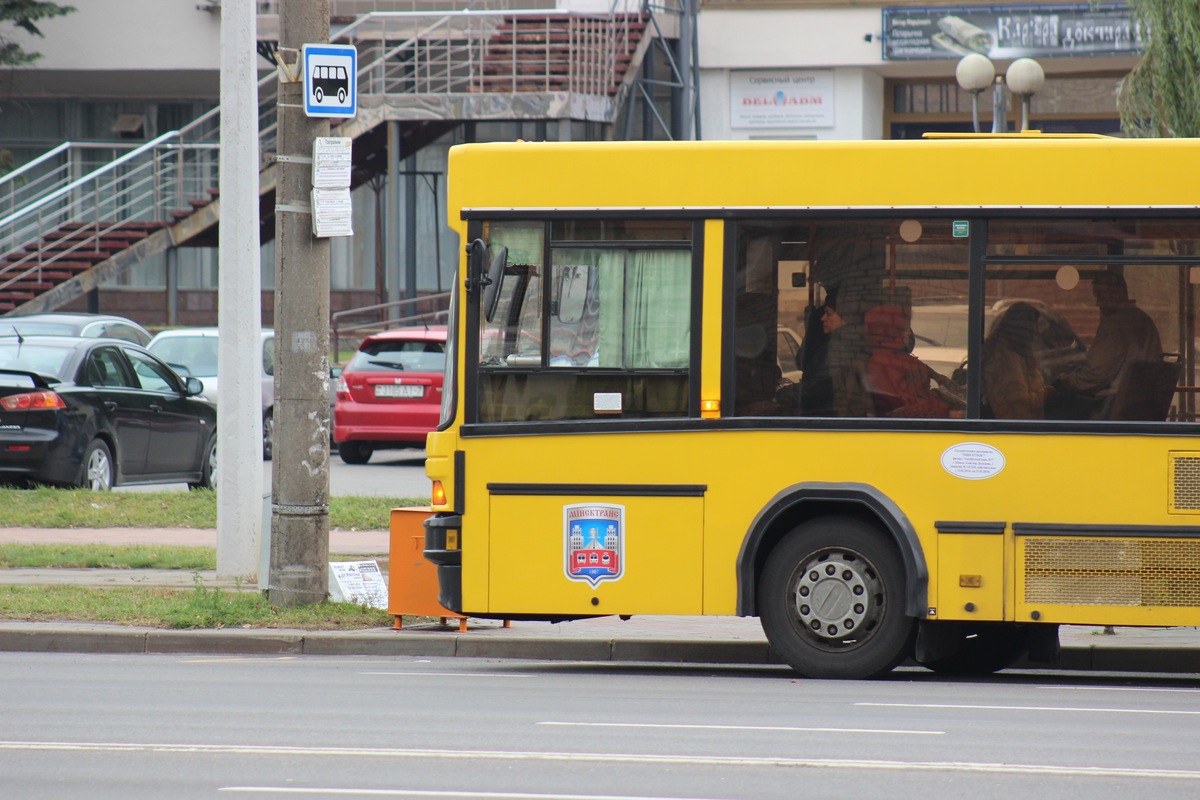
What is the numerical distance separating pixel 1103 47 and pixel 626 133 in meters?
8.87

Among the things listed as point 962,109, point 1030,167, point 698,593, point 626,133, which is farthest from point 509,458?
point 962,109

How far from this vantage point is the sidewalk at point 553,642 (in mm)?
10578

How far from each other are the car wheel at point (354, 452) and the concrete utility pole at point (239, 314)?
391 inches

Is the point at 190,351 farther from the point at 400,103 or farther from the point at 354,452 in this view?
the point at 400,103

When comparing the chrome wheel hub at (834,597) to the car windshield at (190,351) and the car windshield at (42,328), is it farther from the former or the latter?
the car windshield at (190,351)

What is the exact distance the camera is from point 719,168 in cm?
970

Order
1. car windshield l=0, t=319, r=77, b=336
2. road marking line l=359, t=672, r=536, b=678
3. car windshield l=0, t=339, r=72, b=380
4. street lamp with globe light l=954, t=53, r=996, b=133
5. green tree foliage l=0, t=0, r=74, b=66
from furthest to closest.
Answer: green tree foliage l=0, t=0, r=74, b=66 < car windshield l=0, t=319, r=77, b=336 < street lamp with globe light l=954, t=53, r=996, b=133 < car windshield l=0, t=339, r=72, b=380 < road marking line l=359, t=672, r=536, b=678

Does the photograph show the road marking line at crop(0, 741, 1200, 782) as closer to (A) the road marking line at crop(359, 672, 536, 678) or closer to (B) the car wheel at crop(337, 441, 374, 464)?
(A) the road marking line at crop(359, 672, 536, 678)

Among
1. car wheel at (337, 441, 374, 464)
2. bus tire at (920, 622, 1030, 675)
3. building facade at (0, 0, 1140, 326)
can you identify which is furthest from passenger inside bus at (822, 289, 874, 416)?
building facade at (0, 0, 1140, 326)

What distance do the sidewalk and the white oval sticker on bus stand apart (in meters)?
1.81

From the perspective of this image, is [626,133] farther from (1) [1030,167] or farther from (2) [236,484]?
(1) [1030,167]

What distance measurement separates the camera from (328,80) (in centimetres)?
1151

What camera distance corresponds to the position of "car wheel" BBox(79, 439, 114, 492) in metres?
16.8

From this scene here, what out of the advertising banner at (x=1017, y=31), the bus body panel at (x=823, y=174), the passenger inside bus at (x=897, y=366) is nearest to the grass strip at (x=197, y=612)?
the bus body panel at (x=823, y=174)
